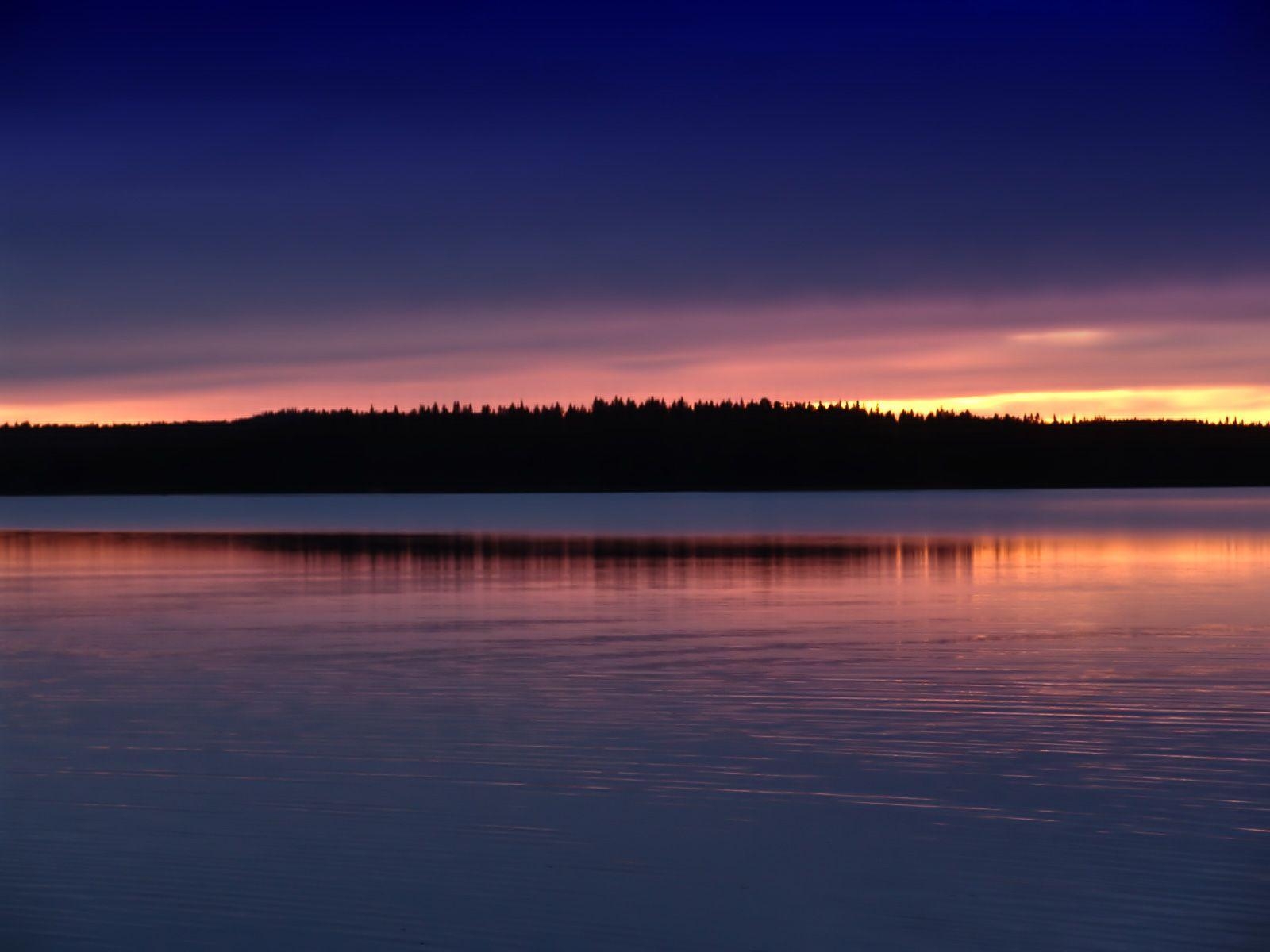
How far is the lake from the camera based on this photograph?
752 centimetres

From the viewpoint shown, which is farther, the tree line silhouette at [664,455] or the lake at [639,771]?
the tree line silhouette at [664,455]

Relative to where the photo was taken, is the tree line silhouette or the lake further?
the tree line silhouette

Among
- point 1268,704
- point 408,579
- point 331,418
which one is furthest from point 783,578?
point 331,418

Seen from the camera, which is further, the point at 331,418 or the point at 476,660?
the point at 331,418

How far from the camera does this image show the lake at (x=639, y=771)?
752 cm

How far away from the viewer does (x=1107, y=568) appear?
2964 cm

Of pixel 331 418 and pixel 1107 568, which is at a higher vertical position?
pixel 331 418

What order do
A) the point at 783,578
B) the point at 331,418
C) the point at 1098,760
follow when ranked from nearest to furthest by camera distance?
the point at 1098,760
the point at 783,578
the point at 331,418

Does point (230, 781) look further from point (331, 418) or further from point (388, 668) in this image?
point (331, 418)

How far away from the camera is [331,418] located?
152000 millimetres

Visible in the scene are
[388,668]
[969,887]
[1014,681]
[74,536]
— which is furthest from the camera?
[74,536]

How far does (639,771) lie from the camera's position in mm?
10406

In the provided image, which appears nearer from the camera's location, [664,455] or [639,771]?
[639,771]

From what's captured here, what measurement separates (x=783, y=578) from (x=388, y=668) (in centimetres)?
1274
